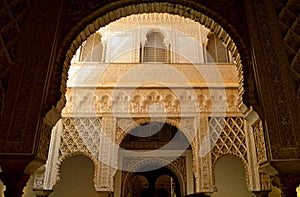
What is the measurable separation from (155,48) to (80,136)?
296 cm

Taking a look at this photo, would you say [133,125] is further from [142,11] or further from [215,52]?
[142,11]

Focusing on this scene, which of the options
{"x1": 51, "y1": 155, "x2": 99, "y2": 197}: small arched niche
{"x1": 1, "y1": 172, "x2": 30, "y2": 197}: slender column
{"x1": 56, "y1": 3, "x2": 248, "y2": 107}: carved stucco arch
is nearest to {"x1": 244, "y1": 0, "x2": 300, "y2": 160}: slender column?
{"x1": 56, "y1": 3, "x2": 248, "y2": 107}: carved stucco arch

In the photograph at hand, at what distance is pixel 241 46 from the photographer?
8.22 feet

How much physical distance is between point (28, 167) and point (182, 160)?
6361 mm

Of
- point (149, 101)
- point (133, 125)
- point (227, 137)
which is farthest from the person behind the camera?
point (149, 101)

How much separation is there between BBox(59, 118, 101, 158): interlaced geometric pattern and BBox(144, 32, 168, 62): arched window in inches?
85.2

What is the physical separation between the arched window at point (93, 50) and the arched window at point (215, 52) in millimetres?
2842

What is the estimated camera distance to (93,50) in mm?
7023

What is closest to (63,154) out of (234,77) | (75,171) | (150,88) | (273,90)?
(75,171)

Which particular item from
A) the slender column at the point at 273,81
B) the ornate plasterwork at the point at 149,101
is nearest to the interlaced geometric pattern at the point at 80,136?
the ornate plasterwork at the point at 149,101

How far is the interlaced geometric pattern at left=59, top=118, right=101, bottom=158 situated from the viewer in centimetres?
579

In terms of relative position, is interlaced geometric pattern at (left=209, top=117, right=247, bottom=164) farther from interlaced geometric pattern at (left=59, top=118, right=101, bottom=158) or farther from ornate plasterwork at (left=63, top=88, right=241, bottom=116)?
interlaced geometric pattern at (left=59, top=118, right=101, bottom=158)

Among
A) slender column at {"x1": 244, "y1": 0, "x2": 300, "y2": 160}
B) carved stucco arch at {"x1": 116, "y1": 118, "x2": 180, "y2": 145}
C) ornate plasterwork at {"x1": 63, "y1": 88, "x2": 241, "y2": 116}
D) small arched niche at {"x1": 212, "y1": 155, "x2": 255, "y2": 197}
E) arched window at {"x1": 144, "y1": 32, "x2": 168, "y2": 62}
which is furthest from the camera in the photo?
arched window at {"x1": 144, "y1": 32, "x2": 168, "y2": 62}

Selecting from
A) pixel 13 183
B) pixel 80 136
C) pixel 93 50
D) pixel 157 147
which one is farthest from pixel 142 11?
pixel 157 147
